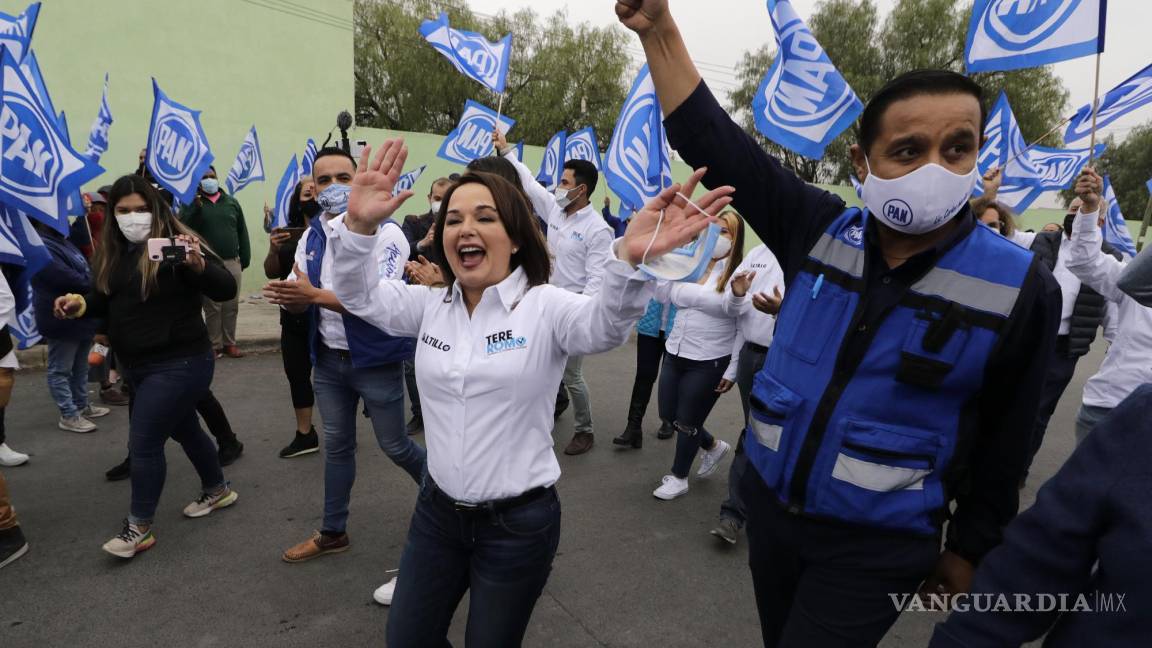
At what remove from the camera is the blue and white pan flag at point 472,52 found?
5.98 m

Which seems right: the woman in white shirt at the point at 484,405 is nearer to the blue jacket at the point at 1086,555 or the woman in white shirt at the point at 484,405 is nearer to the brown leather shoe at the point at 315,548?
the blue jacket at the point at 1086,555

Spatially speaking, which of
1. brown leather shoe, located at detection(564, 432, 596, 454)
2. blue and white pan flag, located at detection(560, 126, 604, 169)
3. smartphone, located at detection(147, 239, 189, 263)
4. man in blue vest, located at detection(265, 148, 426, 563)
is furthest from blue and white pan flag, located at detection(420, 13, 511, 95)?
smartphone, located at detection(147, 239, 189, 263)

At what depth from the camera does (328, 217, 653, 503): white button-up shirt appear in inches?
74.5

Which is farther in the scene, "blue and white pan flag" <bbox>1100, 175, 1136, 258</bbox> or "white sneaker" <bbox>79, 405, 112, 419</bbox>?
"white sneaker" <bbox>79, 405, 112, 419</bbox>

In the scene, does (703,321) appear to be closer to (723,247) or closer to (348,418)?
(723,247)

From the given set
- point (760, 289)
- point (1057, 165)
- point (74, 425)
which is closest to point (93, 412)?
point (74, 425)

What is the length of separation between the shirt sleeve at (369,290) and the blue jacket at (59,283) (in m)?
2.33

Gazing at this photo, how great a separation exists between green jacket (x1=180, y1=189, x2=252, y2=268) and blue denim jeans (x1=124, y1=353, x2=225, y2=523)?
4.36 metres

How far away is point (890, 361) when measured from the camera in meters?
1.51

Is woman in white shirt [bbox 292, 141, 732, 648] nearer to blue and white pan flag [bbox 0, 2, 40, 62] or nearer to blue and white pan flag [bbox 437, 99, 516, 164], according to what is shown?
blue and white pan flag [bbox 0, 2, 40, 62]

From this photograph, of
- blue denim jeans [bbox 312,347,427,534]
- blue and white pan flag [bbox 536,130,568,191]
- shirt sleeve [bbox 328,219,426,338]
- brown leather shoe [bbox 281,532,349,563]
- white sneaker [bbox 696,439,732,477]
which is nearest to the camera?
shirt sleeve [bbox 328,219,426,338]

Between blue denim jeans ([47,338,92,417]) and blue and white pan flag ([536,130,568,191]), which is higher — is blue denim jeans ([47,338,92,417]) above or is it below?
below

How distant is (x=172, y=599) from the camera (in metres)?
3.03

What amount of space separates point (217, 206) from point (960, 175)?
7828mm
